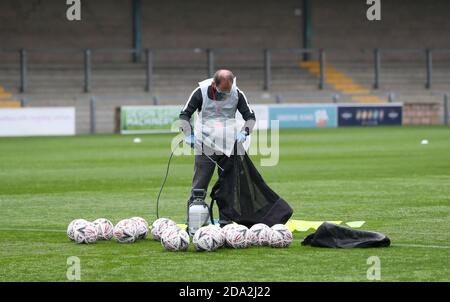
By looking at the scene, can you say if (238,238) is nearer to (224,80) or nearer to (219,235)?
(219,235)

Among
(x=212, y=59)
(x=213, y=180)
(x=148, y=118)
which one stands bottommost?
(x=213, y=180)

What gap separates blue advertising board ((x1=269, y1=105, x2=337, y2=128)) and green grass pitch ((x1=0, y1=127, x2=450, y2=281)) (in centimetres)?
1133

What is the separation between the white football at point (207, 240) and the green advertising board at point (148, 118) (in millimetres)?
33273

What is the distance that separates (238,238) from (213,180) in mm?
9866

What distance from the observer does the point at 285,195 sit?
19.2 m

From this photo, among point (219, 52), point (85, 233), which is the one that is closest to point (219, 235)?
point (85, 233)

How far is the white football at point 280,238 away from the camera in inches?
488

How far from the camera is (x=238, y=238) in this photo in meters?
12.4

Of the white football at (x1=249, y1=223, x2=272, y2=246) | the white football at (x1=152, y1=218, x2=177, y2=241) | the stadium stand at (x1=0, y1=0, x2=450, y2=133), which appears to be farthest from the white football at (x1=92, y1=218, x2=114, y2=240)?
the stadium stand at (x1=0, y1=0, x2=450, y2=133)

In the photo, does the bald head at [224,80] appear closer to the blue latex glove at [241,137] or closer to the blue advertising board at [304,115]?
the blue latex glove at [241,137]
